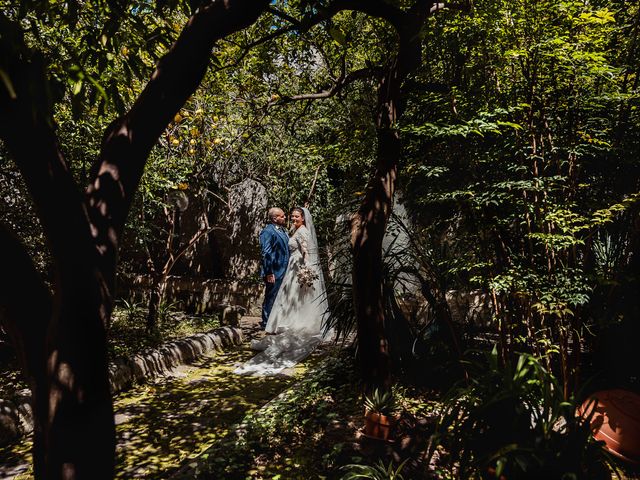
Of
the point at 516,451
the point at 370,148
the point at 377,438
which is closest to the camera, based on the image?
the point at 516,451

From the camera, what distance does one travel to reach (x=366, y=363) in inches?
164

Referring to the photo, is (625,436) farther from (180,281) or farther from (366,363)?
(180,281)

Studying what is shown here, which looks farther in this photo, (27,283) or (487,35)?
(487,35)

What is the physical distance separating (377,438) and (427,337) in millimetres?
2194

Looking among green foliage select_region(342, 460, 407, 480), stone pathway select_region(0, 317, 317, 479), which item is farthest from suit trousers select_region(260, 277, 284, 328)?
green foliage select_region(342, 460, 407, 480)

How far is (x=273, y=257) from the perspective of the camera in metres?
→ 8.66

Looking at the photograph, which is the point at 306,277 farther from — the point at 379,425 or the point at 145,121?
the point at 145,121

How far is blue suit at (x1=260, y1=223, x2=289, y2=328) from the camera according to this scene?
8.51 metres

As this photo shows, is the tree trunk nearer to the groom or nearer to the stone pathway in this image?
the stone pathway

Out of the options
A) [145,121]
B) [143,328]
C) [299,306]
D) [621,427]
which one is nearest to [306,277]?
[299,306]

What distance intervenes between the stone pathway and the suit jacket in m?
2.16

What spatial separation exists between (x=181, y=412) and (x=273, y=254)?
4.18 m

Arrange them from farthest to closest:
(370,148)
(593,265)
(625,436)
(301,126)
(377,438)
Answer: (301,126) < (370,148) < (593,265) < (377,438) < (625,436)

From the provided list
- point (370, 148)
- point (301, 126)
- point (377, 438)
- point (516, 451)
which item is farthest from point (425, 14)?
point (301, 126)
